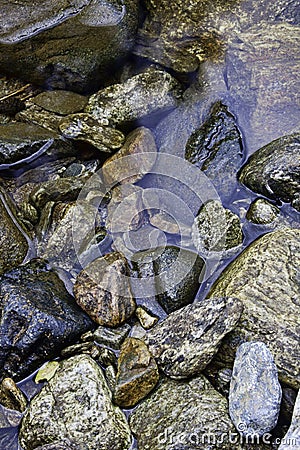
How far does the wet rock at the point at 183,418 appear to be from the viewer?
312 centimetres

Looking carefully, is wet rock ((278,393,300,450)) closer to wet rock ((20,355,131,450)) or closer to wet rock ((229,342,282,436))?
wet rock ((229,342,282,436))

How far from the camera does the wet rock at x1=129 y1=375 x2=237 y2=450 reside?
123 inches

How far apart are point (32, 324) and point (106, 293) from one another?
0.62 meters

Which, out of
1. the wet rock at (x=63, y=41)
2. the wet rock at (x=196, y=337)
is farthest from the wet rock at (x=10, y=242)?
the wet rock at (x=63, y=41)

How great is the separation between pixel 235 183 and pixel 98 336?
6.06ft

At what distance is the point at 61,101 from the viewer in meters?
4.89

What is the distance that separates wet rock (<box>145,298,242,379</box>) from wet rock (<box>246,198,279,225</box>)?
0.96m

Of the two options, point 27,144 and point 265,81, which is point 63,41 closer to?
point 27,144

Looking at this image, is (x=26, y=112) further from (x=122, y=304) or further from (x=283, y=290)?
(x=283, y=290)

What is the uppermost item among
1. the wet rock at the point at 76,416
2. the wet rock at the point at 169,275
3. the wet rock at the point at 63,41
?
the wet rock at the point at 63,41

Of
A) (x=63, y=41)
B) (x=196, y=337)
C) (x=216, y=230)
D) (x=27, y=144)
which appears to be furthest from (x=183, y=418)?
(x=63, y=41)

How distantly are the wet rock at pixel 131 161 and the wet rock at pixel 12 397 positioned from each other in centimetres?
197

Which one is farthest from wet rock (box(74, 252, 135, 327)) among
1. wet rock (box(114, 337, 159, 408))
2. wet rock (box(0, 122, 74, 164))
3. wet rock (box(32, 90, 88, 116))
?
wet rock (box(32, 90, 88, 116))

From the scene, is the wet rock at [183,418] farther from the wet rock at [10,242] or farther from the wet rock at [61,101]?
the wet rock at [61,101]
